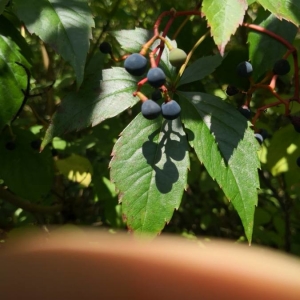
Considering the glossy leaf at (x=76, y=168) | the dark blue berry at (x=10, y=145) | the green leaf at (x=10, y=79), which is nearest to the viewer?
the green leaf at (x=10, y=79)

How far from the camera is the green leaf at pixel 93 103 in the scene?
3.76 ft

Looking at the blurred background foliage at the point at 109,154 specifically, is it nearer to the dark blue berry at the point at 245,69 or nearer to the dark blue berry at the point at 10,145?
the dark blue berry at the point at 10,145

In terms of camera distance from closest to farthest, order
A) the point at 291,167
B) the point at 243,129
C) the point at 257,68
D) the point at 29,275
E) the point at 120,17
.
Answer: the point at 29,275 < the point at 243,129 < the point at 257,68 < the point at 291,167 < the point at 120,17

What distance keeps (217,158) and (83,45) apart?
35 cm

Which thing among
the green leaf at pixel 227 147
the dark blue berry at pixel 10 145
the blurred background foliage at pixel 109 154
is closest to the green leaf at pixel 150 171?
the green leaf at pixel 227 147

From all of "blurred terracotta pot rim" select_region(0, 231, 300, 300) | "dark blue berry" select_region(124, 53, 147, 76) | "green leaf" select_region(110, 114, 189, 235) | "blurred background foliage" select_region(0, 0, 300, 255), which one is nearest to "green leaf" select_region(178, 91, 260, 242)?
"green leaf" select_region(110, 114, 189, 235)

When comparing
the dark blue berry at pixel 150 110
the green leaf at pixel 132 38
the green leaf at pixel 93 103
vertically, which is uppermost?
the green leaf at pixel 132 38

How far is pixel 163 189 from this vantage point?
1113 millimetres

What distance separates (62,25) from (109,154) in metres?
1.08

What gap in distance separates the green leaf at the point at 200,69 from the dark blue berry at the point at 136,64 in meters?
0.16

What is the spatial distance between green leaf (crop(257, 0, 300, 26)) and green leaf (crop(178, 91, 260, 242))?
210mm

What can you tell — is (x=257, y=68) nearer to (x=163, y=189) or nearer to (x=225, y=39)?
(x=225, y=39)

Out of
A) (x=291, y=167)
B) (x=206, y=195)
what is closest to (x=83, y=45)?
(x=291, y=167)

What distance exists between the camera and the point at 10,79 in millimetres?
1246
